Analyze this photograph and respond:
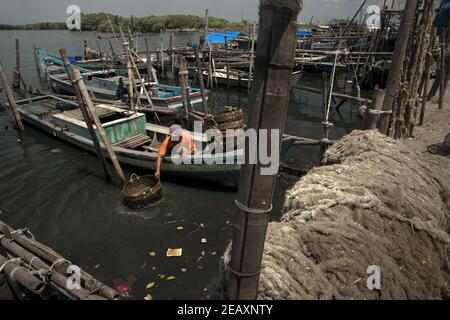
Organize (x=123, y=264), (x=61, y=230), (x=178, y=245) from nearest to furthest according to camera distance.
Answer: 1. (x=123, y=264)
2. (x=178, y=245)
3. (x=61, y=230)

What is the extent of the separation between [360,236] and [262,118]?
1.86 m

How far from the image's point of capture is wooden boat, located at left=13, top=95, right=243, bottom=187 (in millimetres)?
9086

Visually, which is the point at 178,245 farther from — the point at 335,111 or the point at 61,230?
the point at 335,111

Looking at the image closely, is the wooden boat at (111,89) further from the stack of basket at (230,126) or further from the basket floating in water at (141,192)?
Result: the basket floating in water at (141,192)

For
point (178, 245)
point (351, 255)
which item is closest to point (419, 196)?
point (351, 255)

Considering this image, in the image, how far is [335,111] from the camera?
62.6ft

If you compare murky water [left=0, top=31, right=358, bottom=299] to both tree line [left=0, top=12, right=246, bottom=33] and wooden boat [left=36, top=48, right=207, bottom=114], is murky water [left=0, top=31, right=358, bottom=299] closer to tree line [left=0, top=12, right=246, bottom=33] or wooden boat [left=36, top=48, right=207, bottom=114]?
wooden boat [left=36, top=48, right=207, bottom=114]

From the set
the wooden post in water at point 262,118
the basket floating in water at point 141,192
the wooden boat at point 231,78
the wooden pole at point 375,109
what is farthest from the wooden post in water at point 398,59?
the wooden boat at point 231,78

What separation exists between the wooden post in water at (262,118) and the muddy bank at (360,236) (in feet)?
1.11

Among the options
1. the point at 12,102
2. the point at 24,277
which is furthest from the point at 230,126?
the point at 12,102

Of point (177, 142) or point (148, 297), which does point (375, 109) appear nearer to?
point (177, 142)

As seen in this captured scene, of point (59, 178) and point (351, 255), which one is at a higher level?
point (351, 255)
